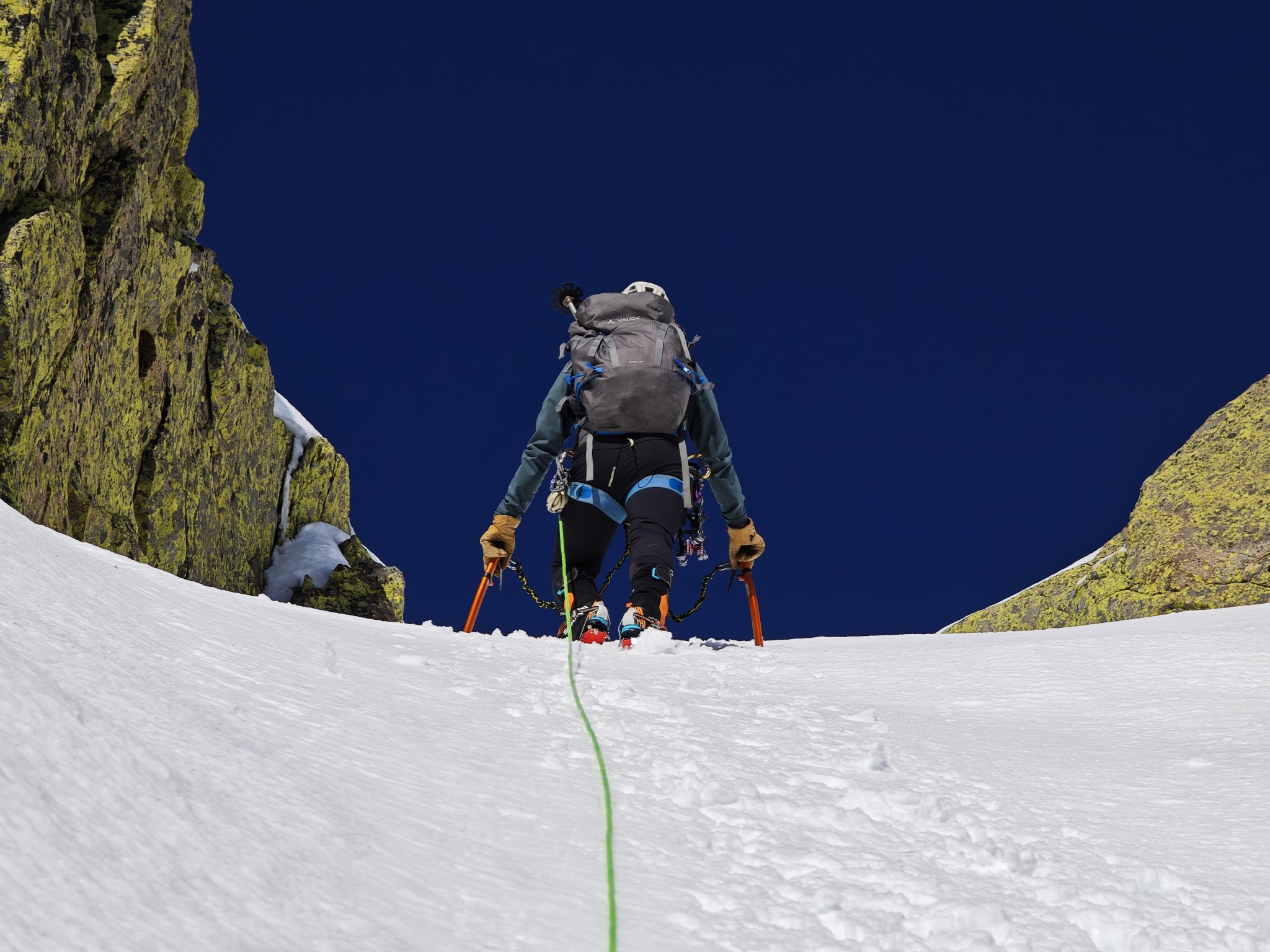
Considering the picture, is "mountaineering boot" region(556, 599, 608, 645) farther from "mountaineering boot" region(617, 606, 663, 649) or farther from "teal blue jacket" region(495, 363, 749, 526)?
"teal blue jacket" region(495, 363, 749, 526)

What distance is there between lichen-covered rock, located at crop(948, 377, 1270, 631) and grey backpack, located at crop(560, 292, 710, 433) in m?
6.05

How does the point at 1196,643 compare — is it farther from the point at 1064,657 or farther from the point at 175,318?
the point at 175,318

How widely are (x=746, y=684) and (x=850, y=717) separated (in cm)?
71

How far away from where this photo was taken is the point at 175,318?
1227cm

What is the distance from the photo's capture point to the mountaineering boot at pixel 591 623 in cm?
617

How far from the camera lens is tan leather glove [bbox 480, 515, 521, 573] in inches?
274

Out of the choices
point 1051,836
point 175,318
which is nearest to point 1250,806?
point 1051,836

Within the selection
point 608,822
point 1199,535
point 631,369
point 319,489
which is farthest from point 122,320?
point 1199,535

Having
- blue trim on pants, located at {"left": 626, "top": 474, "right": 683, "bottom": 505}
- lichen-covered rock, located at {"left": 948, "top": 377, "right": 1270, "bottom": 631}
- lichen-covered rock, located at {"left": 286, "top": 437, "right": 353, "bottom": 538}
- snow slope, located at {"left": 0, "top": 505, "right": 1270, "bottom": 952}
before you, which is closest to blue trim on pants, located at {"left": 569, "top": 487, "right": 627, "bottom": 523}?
blue trim on pants, located at {"left": 626, "top": 474, "right": 683, "bottom": 505}

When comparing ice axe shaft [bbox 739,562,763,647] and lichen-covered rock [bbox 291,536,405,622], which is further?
lichen-covered rock [bbox 291,536,405,622]

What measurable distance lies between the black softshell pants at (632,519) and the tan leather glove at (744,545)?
1025 millimetres

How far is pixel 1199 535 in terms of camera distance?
10117 mm

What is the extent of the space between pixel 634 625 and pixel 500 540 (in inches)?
62.3

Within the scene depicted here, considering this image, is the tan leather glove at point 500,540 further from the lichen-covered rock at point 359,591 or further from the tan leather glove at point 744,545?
the lichen-covered rock at point 359,591
